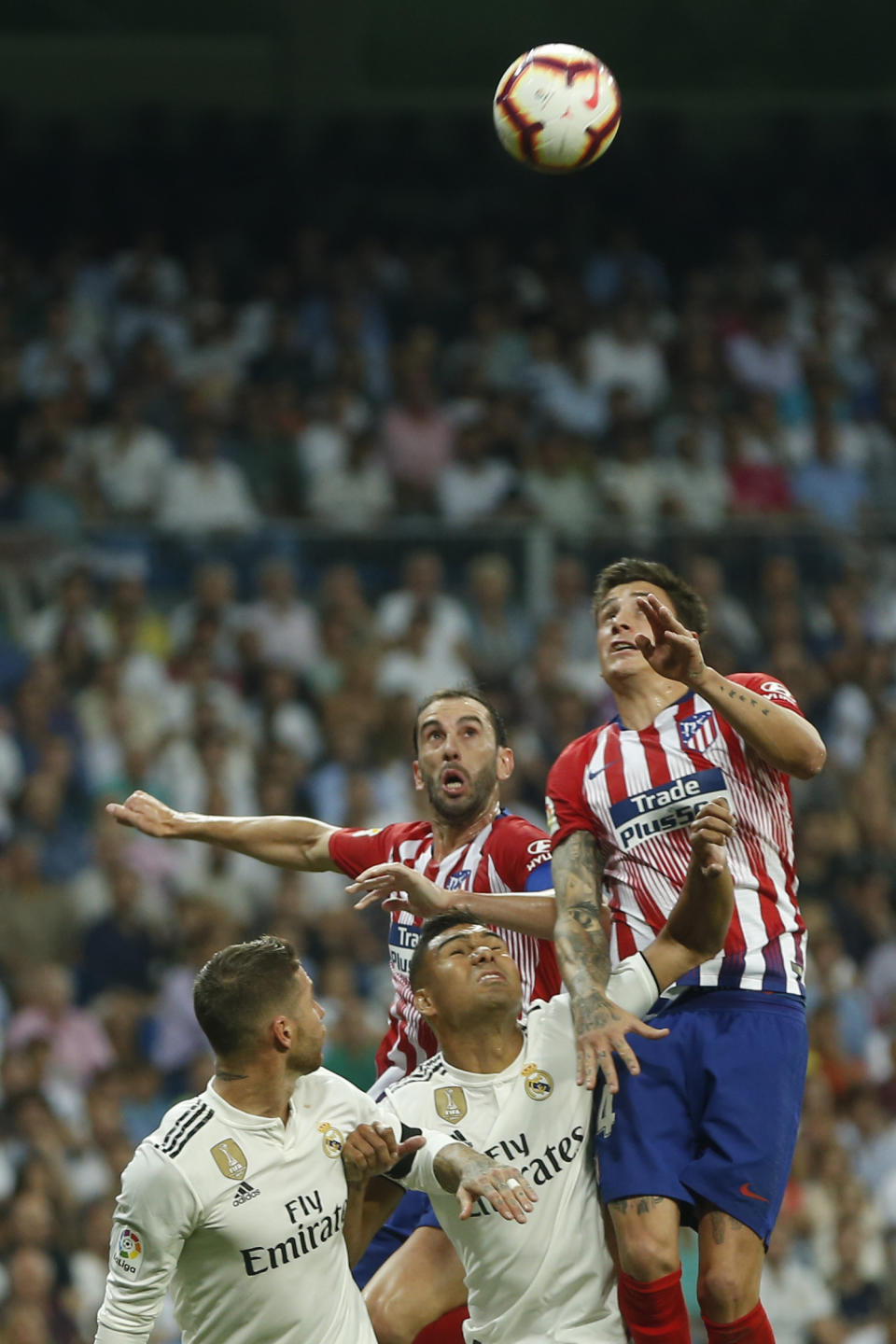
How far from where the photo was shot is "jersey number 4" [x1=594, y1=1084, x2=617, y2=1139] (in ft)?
15.7

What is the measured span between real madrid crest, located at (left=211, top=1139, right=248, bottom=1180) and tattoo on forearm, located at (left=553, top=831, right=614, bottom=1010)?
916mm

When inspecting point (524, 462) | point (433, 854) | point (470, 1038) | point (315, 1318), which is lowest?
point (315, 1318)

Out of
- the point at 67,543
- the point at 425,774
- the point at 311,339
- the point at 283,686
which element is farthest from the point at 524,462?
the point at 425,774

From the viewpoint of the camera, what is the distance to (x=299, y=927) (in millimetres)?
10289

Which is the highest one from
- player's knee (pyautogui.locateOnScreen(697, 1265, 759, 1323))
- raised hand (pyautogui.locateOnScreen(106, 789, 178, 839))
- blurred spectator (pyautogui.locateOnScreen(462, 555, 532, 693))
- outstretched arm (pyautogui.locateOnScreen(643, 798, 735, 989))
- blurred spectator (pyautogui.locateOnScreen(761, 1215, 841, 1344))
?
blurred spectator (pyautogui.locateOnScreen(462, 555, 532, 693))

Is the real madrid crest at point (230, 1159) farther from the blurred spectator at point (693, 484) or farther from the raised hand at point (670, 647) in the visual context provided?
the blurred spectator at point (693, 484)

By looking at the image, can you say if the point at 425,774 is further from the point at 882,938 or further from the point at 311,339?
the point at 311,339

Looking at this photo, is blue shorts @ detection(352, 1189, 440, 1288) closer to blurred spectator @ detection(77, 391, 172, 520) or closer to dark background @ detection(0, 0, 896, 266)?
blurred spectator @ detection(77, 391, 172, 520)

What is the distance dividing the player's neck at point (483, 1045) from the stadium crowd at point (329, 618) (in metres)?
4.31

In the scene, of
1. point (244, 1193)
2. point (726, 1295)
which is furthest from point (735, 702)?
point (244, 1193)

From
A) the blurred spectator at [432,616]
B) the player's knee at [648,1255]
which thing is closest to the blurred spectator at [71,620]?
the blurred spectator at [432,616]

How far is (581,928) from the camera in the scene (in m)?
4.93

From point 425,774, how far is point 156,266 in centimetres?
935

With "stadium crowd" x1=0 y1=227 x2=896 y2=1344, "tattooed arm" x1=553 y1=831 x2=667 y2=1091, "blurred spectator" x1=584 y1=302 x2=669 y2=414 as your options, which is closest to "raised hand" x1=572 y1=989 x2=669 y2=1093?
"tattooed arm" x1=553 y1=831 x2=667 y2=1091
